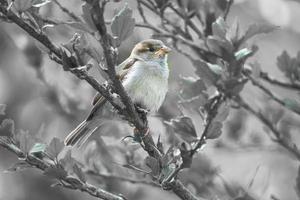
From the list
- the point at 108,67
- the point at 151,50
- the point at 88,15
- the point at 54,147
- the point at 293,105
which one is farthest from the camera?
the point at 151,50

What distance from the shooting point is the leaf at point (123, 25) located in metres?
2.06

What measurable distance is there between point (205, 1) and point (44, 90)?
1556mm

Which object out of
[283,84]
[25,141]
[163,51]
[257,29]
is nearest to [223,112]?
[257,29]

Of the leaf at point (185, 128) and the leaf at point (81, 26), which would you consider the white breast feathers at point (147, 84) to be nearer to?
the leaf at point (185, 128)

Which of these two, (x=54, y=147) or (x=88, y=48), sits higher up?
(x=88, y=48)

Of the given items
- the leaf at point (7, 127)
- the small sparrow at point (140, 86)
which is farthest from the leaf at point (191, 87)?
the small sparrow at point (140, 86)

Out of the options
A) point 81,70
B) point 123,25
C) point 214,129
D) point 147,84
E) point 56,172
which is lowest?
point 147,84

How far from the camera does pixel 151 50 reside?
4211mm

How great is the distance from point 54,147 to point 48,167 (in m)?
0.09

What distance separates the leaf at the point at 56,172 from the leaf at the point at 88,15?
69cm

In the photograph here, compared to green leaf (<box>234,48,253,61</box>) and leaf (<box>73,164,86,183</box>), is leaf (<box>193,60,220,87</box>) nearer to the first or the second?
green leaf (<box>234,48,253,61</box>)

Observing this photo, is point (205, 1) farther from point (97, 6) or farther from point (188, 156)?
point (97, 6)

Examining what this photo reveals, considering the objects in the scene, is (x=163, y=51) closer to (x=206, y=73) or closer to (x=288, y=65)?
(x=288, y=65)

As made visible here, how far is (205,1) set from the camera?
3246 millimetres
